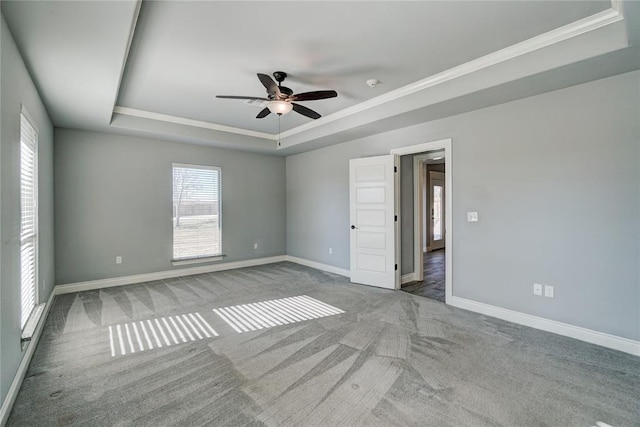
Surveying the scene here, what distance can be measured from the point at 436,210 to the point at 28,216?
28.7 feet

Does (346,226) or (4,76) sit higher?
(4,76)

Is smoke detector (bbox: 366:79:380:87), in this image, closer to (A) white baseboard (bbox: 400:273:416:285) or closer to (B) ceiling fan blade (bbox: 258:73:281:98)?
(B) ceiling fan blade (bbox: 258:73:281:98)

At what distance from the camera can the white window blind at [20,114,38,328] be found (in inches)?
102

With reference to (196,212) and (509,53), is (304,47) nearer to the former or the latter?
(509,53)

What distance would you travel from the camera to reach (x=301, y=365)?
2498 millimetres

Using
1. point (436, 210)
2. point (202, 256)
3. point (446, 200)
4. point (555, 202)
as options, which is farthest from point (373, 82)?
point (436, 210)

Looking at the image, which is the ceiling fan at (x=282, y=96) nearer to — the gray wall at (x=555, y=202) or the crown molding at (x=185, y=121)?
the gray wall at (x=555, y=202)

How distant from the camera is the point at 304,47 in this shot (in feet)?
9.10

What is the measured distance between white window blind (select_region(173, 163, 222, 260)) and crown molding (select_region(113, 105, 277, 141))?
35.7 inches

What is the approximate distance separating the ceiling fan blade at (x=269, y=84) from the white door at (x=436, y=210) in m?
6.43

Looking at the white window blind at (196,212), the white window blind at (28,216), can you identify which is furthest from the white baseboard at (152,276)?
the white window blind at (28,216)

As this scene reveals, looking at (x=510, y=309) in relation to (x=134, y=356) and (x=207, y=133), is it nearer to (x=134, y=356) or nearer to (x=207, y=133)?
(x=134, y=356)

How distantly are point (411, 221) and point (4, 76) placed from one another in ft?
16.6

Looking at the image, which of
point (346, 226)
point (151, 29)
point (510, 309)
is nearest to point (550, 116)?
point (510, 309)
